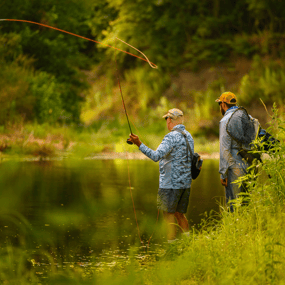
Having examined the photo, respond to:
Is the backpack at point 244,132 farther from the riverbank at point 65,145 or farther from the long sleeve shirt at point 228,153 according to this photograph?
the riverbank at point 65,145

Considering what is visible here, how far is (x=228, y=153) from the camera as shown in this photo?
7.41 m

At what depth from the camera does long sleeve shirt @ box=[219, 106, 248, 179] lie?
7.39 meters

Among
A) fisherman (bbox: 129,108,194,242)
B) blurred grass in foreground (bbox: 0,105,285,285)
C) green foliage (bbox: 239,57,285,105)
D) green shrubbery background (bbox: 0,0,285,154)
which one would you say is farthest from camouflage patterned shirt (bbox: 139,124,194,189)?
green foliage (bbox: 239,57,285,105)

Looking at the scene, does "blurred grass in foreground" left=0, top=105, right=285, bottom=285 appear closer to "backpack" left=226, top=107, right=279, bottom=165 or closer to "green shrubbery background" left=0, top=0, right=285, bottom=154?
"backpack" left=226, top=107, right=279, bottom=165

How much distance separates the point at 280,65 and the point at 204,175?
14.9 meters

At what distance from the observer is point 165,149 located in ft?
22.8

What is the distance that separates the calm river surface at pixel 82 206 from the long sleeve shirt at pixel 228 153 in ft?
4.50

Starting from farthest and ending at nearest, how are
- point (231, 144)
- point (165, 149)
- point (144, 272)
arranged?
point (231, 144), point (165, 149), point (144, 272)

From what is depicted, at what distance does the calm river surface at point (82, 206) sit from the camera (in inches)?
317

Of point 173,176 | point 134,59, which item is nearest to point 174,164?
point 173,176

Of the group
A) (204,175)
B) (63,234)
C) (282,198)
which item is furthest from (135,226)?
(204,175)

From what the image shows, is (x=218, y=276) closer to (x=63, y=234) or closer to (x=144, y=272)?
(x=144, y=272)

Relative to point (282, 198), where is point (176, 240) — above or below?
below

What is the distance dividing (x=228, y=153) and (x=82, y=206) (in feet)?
14.1
